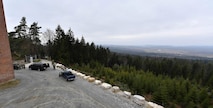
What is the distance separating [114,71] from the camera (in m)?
38.3

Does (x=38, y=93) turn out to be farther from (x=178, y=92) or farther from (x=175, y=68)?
(x=175, y=68)

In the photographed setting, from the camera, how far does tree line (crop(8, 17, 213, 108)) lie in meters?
25.3

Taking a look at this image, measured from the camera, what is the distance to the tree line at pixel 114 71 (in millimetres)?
25297

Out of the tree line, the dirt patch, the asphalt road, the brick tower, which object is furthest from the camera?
the tree line

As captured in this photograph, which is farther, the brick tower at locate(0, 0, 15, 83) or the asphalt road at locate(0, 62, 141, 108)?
the brick tower at locate(0, 0, 15, 83)

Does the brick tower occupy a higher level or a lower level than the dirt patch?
higher

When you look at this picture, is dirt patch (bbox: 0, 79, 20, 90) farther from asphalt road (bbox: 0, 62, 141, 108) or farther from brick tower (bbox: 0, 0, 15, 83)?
asphalt road (bbox: 0, 62, 141, 108)

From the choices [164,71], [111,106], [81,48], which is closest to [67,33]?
[81,48]

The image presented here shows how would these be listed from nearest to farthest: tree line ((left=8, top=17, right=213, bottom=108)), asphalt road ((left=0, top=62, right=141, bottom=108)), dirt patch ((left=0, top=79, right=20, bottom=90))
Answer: asphalt road ((left=0, top=62, right=141, bottom=108)) < dirt patch ((left=0, top=79, right=20, bottom=90)) < tree line ((left=8, top=17, right=213, bottom=108))

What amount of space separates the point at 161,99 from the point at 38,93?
667 inches

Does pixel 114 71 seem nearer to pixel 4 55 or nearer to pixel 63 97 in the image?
pixel 4 55

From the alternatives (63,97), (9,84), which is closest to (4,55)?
(9,84)

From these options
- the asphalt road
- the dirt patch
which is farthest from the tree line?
the dirt patch

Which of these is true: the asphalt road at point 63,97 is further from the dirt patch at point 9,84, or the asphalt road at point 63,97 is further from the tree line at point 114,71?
the tree line at point 114,71
